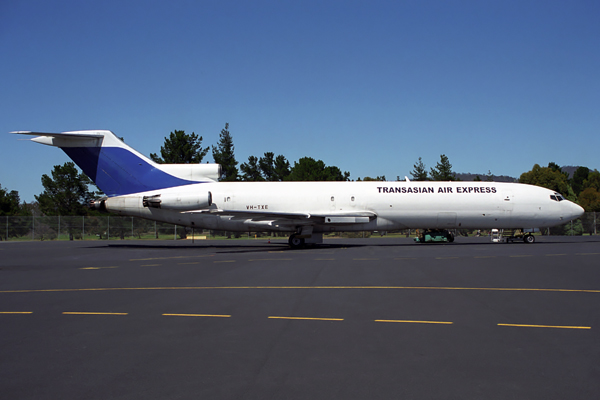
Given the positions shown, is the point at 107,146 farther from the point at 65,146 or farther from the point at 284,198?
the point at 284,198

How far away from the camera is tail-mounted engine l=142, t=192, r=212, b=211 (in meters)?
25.8

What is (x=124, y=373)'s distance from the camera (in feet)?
16.3

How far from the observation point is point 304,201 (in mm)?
26891

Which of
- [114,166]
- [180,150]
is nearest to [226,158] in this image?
[180,150]

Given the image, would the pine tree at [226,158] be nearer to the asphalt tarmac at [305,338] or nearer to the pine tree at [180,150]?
the pine tree at [180,150]

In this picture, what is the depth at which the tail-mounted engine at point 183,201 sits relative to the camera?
2578cm

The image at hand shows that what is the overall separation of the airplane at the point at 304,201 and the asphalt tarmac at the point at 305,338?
13.7 meters

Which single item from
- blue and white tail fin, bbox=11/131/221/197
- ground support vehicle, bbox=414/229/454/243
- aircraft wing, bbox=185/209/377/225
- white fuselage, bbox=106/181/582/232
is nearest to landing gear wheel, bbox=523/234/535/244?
white fuselage, bbox=106/181/582/232

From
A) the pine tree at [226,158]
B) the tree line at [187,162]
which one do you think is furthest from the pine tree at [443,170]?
the pine tree at [226,158]

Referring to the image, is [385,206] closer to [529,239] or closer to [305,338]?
[529,239]

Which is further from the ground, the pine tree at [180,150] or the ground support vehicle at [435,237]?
the pine tree at [180,150]

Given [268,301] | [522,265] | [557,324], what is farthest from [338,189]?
[557,324]

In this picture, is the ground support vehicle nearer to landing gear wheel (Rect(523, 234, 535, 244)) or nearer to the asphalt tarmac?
landing gear wheel (Rect(523, 234, 535, 244))

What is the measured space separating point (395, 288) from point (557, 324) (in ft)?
13.6
